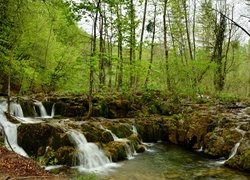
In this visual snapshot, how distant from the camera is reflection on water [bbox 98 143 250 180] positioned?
328 inches

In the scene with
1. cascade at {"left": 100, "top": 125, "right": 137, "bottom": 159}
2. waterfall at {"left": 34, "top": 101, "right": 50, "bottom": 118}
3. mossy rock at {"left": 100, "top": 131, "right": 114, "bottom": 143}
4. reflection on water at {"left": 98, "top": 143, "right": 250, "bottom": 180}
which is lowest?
reflection on water at {"left": 98, "top": 143, "right": 250, "bottom": 180}

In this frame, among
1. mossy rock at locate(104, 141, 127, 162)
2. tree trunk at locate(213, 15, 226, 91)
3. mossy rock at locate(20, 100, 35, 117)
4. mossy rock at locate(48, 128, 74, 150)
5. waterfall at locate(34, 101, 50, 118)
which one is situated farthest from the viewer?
tree trunk at locate(213, 15, 226, 91)

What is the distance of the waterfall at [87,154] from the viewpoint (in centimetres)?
898

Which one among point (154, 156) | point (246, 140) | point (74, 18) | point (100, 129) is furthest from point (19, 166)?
point (246, 140)

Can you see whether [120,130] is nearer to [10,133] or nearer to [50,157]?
[50,157]

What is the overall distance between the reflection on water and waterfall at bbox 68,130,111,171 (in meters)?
0.81

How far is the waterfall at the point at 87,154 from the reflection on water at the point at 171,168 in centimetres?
81

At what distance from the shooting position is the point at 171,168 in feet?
30.7

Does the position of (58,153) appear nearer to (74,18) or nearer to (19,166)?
(19,166)

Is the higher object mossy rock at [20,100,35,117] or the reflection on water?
mossy rock at [20,100,35,117]

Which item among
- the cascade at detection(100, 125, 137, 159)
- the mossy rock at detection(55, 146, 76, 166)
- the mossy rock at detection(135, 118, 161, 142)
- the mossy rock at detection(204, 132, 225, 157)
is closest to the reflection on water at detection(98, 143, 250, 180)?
the cascade at detection(100, 125, 137, 159)

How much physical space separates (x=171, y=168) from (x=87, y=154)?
3.41 meters

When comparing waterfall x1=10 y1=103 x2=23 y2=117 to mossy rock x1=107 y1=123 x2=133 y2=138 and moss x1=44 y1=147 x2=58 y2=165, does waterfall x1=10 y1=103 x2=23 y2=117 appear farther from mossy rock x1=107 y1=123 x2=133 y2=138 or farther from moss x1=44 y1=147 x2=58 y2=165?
mossy rock x1=107 y1=123 x2=133 y2=138

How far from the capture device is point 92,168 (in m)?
8.92
